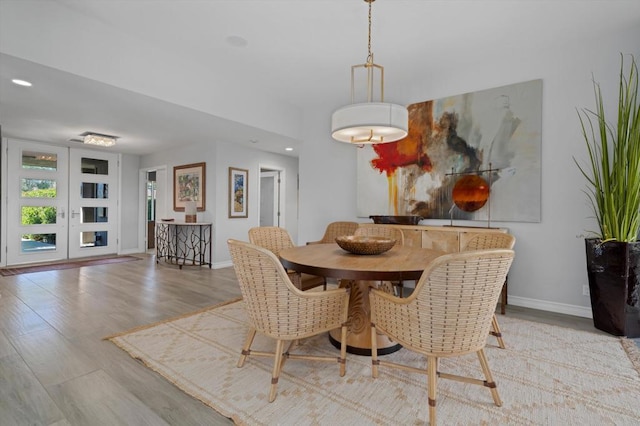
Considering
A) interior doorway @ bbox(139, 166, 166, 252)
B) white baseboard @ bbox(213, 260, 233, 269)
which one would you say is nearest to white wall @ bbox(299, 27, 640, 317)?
white baseboard @ bbox(213, 260, 233, 269)

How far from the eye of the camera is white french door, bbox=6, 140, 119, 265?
5742 mm

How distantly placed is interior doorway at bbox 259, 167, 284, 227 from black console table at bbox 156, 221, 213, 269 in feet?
6.41

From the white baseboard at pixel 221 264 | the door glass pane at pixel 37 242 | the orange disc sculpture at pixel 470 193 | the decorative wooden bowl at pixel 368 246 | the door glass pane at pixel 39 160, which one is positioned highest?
the door glass pane at pixel 39 160

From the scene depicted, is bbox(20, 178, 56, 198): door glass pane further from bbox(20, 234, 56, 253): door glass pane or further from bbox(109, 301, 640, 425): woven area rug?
bbox(109, 301, 640, 425): woven area rug

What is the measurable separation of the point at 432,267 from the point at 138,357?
206 cm

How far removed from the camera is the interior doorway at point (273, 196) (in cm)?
729

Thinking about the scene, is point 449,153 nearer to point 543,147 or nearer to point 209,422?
point 543,147

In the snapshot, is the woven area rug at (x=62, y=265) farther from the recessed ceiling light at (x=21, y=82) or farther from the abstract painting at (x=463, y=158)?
the abstract painting at (x=463, y=158)

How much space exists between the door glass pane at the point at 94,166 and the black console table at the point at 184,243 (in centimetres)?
200

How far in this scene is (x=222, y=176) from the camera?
566 centimetres

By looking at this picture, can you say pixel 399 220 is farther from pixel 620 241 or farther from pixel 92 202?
pixel 92 202

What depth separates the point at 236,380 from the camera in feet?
6.36

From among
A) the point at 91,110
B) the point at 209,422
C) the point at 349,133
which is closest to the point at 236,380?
the point at 209,422

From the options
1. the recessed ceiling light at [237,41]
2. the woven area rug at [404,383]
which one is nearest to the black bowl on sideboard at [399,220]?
the woven area rug at [404,383]
